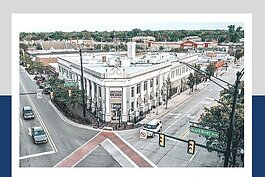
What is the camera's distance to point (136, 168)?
22.5 feet

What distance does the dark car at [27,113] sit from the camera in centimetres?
704

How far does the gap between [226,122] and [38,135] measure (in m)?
3.63

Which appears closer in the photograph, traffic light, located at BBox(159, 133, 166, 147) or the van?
traffic light, located at BBox(159, 133, 166, 147)

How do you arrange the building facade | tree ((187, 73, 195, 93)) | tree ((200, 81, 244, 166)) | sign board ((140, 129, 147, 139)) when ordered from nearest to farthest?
tree ((200, 81, 244, 166))
sign board ((140, 129, 147, 139))
the building facade
tree ((187, 73, 195, 93))

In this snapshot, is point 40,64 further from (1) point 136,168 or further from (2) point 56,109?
(1) point 136,168

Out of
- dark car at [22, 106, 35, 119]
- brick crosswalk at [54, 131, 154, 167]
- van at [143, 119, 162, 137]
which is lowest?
brick crosswalk at [54, 131, 154, 167]

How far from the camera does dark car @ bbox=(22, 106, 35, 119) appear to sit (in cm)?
704

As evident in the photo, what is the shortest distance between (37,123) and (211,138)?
135 inches
